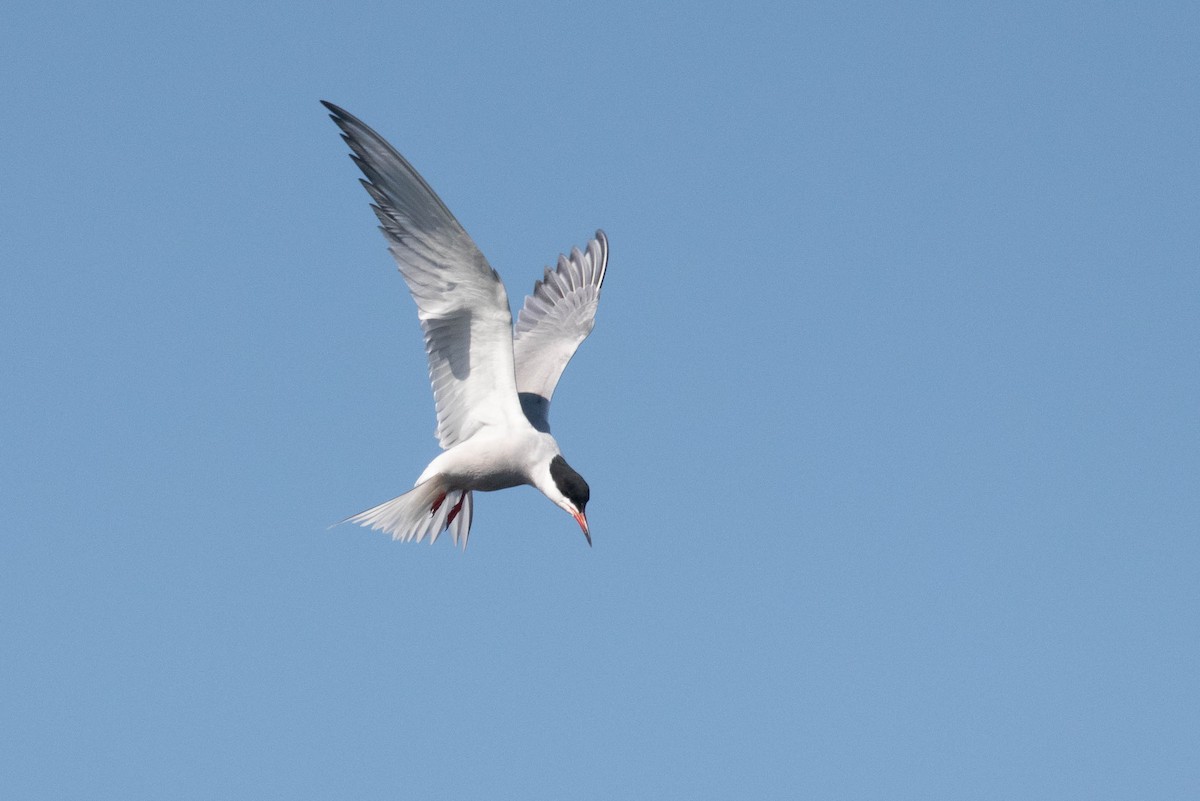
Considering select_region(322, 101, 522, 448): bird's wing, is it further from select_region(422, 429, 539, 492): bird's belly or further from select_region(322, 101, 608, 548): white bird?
select_region(422, 429, 539, 492): bird's belly

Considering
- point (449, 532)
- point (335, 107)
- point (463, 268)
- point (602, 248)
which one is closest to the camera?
point (335, 107)

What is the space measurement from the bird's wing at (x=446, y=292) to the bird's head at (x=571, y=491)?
1.84ft

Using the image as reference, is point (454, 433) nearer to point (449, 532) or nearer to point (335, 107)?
point (449, 532)

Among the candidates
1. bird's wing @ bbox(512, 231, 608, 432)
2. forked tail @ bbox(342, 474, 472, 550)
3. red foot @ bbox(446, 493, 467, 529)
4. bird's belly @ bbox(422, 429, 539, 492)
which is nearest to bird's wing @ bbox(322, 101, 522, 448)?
bird's belly @ bbox(422, 429, 539, 492)

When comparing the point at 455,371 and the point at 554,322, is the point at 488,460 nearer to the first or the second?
the point at 455,371

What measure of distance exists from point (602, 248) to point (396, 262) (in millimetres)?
6002

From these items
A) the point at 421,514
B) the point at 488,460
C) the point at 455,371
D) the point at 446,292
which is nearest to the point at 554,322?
the point at 421,514

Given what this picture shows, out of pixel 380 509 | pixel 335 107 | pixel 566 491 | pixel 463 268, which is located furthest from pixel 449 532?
pixel 335 107

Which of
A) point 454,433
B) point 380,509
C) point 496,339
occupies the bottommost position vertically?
point 380,509

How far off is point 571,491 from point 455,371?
1.32m

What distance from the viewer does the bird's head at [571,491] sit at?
38.9 feet

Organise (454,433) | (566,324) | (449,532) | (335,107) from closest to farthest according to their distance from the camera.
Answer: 1. (335,107)
2. (454,433)
3. (449,532)
4. (566,324)

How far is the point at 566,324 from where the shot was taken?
52.4 feet

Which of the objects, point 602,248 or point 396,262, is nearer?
point 396,262
